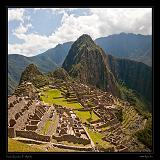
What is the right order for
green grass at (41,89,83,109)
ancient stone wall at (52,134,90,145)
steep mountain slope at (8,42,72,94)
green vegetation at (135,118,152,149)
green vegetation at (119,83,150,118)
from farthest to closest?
1. green vegetation at (119,83,150,118)
2. green grass at (41,89,83,109)
3. steep mountain slope at (8,42,72,94)
4. ancient stone wall at (52,134,90,145)
5. green vegetation at (135,118,152,149)

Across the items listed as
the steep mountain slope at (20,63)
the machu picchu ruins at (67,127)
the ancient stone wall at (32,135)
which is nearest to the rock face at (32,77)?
the steep mountain slope at (20,63)

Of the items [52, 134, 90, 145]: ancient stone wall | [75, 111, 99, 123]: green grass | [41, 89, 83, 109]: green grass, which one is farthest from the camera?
[41, 89, 83, 109]: green grass

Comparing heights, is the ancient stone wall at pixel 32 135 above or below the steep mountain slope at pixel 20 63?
below

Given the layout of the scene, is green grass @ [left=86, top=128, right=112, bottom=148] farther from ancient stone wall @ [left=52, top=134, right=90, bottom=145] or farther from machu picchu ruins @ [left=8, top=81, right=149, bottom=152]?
ancient stone wall @ [left=52, top=134, right=90, bottom=145]

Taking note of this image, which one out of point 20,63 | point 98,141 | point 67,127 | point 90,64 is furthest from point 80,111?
point 90,64

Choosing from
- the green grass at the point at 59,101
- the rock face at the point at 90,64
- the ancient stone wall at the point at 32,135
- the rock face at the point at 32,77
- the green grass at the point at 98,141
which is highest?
the rock face at the point at 90,64

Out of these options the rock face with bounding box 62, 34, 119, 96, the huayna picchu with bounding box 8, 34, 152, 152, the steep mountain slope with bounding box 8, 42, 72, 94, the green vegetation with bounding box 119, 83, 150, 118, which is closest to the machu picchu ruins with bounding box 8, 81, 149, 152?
the huayna picchu with bounding box 8, 34, 152, 152

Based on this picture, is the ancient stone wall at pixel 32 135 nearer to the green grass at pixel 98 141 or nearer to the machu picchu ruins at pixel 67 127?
the machu picchu ruins at pixel 67 127
